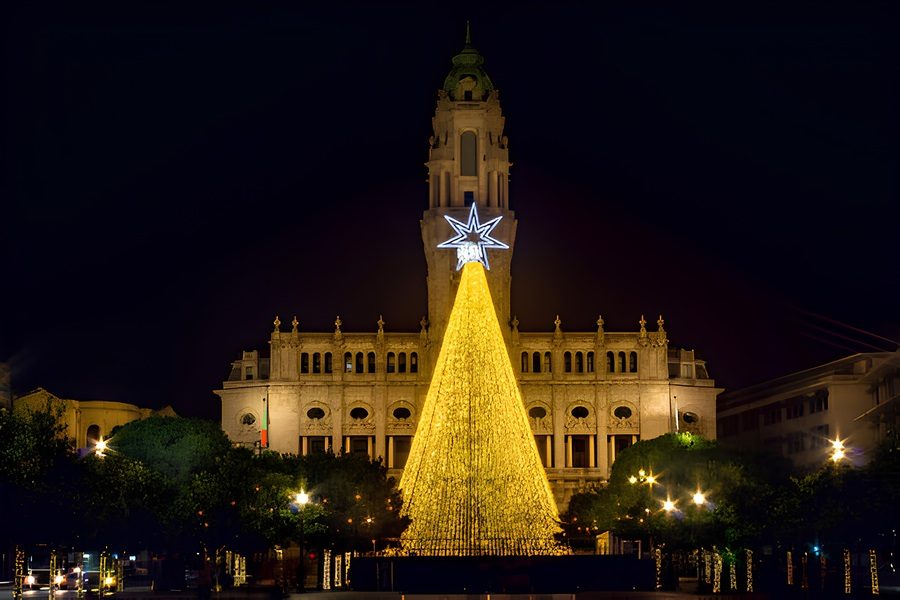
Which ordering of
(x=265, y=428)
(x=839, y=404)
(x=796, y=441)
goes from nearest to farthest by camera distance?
(x=839, y=404), (x=796, y=441), (x=265, y=428)

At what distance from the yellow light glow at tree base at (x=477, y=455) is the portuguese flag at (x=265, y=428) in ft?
227

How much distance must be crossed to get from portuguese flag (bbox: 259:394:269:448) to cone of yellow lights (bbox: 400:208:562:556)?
69.1 meters

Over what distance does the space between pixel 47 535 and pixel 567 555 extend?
3320 centimetres

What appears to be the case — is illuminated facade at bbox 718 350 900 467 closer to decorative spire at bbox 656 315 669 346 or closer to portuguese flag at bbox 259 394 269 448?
decorative spire at bbox 656 315 669 346

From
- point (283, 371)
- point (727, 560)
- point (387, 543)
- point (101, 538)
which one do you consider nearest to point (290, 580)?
point (387, 543)

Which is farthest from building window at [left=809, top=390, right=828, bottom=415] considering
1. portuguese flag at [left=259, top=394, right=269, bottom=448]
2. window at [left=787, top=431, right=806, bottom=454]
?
portuguese flag at [left=259, top=394, right=269, bottom=448]

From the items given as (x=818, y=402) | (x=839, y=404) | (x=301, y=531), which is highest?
(x=818, y=402)

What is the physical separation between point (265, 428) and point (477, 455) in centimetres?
7836

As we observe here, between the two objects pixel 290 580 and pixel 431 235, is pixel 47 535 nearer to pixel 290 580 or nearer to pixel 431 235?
pixel 290 580

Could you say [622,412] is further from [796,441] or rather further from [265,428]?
[265,428]

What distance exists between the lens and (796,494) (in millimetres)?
109750

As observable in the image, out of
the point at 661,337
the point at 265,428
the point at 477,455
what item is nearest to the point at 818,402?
the point at 661,337

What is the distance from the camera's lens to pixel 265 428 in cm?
19112

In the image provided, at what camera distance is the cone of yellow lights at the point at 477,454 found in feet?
371
